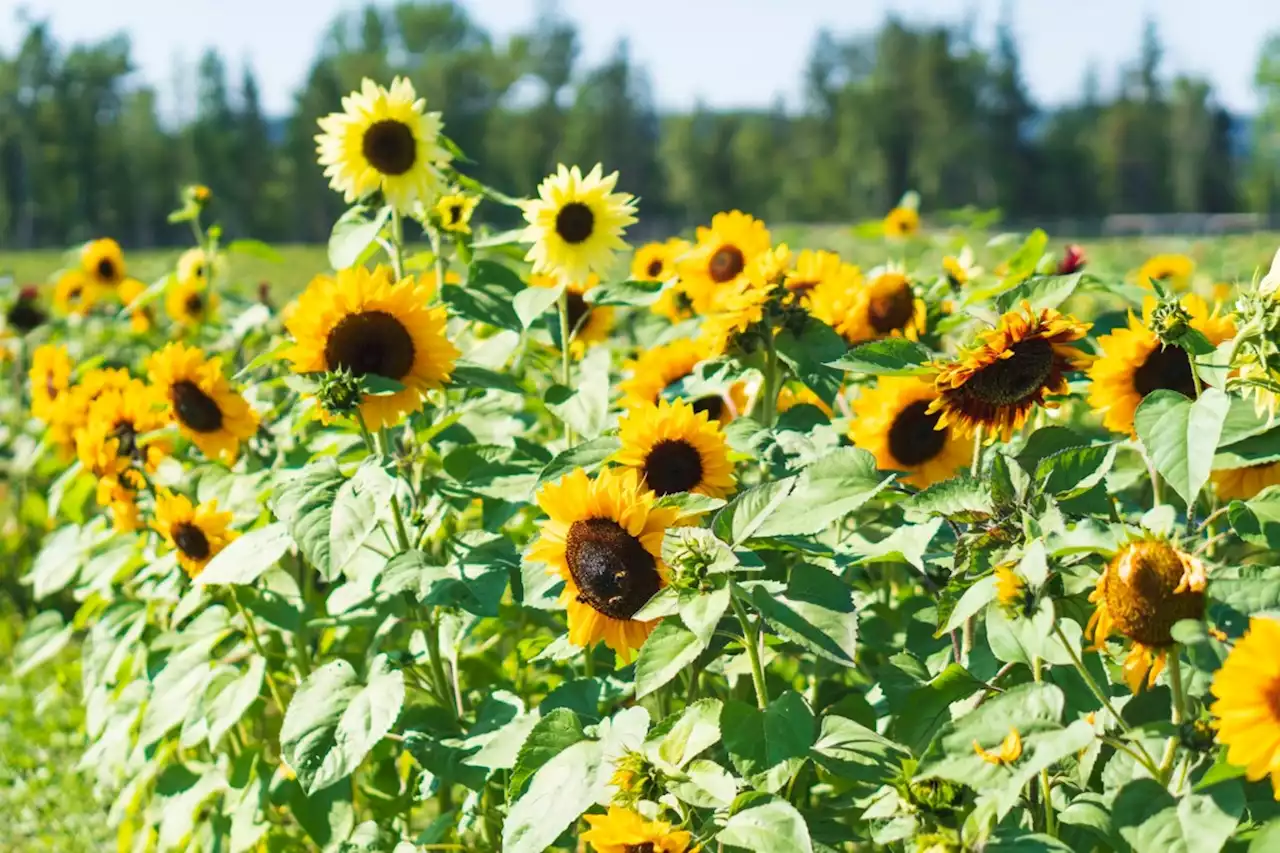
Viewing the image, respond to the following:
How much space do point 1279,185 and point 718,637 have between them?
59743 mm

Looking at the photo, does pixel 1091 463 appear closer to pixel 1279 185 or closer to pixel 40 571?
pixel 40 571

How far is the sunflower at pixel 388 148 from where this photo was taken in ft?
7.05

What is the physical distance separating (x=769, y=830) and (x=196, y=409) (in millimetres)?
1459

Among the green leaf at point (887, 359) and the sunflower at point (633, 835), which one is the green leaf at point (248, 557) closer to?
the sunflower at point (633, 835)

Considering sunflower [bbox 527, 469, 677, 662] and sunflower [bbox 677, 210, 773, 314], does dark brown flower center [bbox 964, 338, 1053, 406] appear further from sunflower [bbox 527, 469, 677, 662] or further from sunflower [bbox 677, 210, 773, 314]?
sunflower [bbox 677, 210, 773, 314]

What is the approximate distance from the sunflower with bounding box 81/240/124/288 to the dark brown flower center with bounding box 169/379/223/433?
259cm

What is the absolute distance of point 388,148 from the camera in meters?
2.16

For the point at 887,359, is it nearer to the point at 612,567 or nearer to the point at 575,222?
the point at 612,567

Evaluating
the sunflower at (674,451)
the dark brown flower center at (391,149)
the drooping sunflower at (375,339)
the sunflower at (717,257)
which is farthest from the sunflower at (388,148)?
the sunflower at (674,451)

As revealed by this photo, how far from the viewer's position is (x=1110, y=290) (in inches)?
77.8

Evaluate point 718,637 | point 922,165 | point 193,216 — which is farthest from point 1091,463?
point 922,165

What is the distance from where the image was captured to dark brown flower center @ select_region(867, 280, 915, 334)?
7.04 feet

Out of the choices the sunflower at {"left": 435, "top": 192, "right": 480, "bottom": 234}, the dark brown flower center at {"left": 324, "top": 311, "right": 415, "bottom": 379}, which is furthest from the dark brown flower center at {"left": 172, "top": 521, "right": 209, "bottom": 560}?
the sunflower at {"left": 435, "top": 192, "right": 480, "bottom": 234}

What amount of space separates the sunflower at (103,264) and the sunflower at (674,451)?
3599mm
